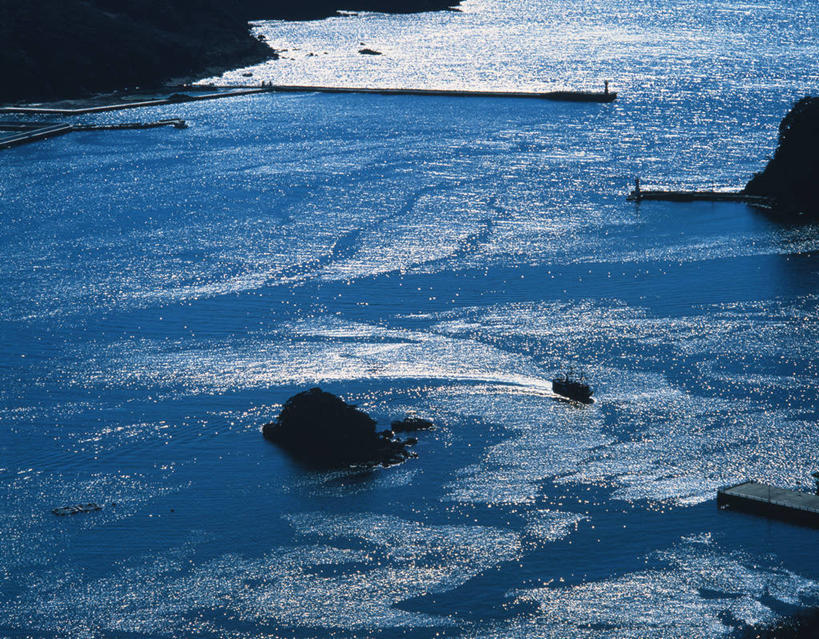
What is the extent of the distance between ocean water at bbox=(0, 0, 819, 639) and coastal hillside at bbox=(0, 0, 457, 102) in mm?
30027

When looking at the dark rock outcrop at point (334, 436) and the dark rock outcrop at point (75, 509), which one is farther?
the dark rock outcrop at point (334, 436)

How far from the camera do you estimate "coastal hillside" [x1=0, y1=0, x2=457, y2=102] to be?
125625 millimetres

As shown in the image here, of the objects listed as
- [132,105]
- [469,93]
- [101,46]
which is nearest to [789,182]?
[469,93]

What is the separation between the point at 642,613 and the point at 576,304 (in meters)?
25.8

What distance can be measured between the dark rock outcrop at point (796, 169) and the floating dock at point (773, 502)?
40.1 meters

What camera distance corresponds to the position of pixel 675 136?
102500 mm

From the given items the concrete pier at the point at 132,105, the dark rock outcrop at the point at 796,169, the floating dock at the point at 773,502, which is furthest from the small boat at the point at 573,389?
the concrete pier at the point at 132,105

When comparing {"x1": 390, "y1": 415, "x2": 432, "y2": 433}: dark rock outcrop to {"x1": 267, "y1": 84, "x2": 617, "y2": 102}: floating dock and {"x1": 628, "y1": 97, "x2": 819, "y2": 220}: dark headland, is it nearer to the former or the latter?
{"x1": 628, "y1": 97, "x2": 819, "y2": 220}: dark headland

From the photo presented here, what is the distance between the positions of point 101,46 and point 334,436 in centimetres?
9531

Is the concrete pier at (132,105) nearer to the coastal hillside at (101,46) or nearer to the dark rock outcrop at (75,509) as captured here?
the coastal hillside at (101,46)

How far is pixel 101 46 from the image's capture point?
13150cm

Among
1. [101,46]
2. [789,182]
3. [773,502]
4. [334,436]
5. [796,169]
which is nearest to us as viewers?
[773,502]

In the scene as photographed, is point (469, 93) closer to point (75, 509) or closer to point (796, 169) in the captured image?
point (796, 169)

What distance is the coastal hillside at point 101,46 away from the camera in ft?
412
